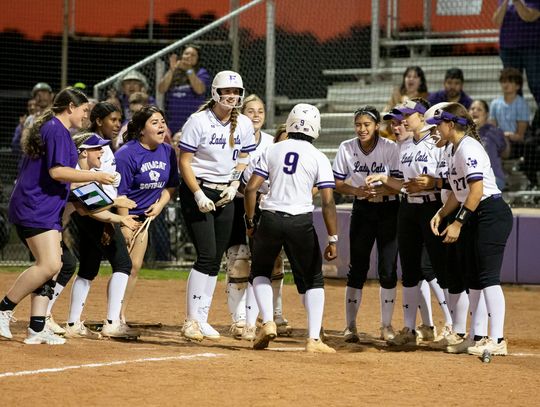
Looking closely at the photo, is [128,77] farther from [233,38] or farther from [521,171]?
[521,171]

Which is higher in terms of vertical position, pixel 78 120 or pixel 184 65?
pixel 184 65

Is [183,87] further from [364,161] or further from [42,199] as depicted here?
[42,199]

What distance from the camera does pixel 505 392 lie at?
A: 7.31 metres

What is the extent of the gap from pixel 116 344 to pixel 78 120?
1925 millimetres

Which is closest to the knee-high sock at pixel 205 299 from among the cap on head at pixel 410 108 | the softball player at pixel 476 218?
the softball player at pixel 476 218

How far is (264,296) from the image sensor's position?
8922 millimetres

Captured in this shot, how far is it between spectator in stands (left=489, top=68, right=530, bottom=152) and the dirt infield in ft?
19.9

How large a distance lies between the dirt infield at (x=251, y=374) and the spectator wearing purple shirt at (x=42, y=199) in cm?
46

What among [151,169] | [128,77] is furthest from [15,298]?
[128,77]

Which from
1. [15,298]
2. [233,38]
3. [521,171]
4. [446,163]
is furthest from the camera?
[233,38]

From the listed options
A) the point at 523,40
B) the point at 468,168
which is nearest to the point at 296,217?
the point at 468,168

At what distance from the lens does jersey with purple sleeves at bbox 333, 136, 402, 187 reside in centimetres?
988

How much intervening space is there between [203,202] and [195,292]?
33.3 inches

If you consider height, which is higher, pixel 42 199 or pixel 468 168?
pixel 468 168
